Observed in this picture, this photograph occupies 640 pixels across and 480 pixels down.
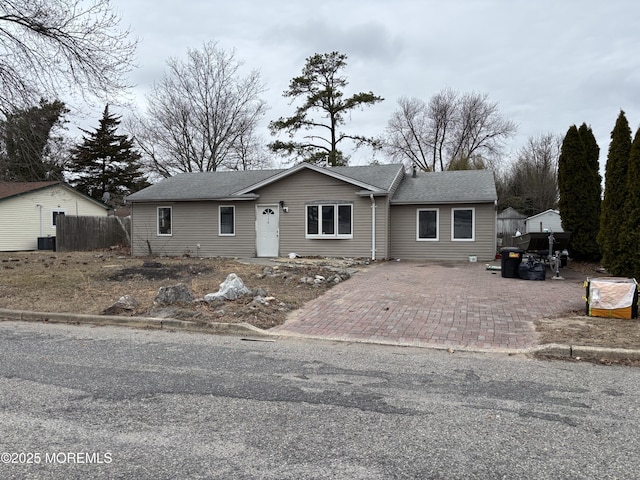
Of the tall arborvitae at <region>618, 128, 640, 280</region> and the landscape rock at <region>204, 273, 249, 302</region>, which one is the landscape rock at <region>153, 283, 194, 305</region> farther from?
the tall arborvitae at <region>618, 128, 640, 280</region>

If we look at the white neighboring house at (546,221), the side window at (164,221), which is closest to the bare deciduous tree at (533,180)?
the white neighboring house at (546,221)

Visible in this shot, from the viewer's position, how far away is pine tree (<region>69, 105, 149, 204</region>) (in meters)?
41.0

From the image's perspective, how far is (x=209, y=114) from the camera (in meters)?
33.7

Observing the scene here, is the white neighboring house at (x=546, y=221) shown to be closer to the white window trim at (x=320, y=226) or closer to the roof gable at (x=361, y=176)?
the roof gable at (x=361, y=176)

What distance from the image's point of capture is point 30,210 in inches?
966

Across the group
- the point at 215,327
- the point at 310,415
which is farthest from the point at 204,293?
the point at 310,415

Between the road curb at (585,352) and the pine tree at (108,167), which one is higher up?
the pine tree at (108,167)

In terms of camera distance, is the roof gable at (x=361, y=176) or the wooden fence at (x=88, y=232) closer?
the roof gable at (x=361, y=176)

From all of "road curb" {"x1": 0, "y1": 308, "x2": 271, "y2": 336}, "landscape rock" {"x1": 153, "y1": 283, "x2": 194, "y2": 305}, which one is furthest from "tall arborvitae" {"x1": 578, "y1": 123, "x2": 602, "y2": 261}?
"landscape rock" {"x1": 153, "y1": 283, "x2": 194, "y2": 305}

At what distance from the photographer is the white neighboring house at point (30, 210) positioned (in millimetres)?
23547

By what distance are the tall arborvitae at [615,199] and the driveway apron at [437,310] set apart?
1.01 metres

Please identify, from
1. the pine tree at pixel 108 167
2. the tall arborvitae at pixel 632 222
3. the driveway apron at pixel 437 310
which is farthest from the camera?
the pine tree at pixel 108 167

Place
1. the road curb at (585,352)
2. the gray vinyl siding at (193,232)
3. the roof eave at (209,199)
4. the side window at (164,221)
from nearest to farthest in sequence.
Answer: the road curb at (585,352) < the roof eave at (209,199) < the gray vinyl siding at (193,232) < the side window at (164,221)

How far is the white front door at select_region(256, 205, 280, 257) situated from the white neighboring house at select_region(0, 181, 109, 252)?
1219cm
